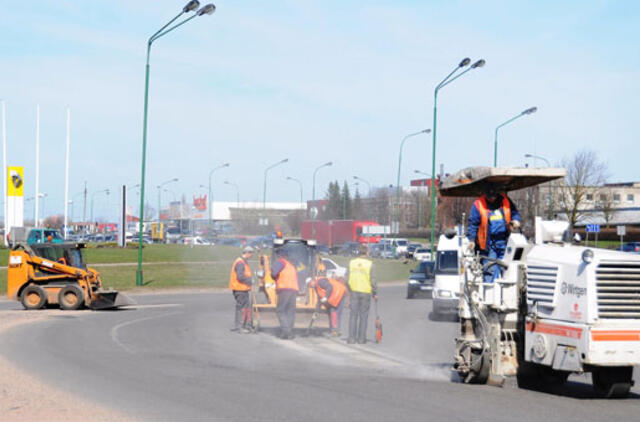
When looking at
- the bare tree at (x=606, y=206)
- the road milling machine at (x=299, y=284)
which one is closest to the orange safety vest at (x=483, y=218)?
the road milling machine at (x=299, y=284)

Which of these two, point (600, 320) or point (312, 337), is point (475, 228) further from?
point (312, 337)

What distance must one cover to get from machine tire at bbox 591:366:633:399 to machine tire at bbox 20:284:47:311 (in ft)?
58.1

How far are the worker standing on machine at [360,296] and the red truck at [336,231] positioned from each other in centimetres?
5575

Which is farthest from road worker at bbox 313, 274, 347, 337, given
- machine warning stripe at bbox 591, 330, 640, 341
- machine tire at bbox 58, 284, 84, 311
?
machine warning stripe at bbox 591, 330, 640, 341

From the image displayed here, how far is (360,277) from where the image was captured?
52.6 feet

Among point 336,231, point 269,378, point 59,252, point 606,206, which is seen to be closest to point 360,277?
point 269,378

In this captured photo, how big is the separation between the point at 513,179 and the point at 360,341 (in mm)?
6482

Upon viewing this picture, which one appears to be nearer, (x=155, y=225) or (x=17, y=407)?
(x=17, y=407)

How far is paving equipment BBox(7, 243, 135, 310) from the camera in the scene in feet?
76.5

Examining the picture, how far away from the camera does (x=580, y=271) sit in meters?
8.72

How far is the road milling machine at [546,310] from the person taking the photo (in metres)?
8.57

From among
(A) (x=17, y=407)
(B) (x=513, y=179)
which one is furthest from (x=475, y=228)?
(A) (x=17, y=407)

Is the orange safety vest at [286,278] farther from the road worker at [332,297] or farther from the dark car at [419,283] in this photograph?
the dark car at [419,283]

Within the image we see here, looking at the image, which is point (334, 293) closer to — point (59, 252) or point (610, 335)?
point (610, 335)
